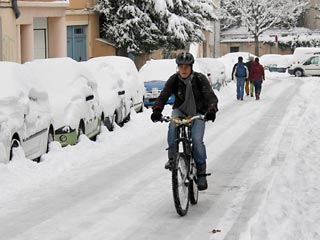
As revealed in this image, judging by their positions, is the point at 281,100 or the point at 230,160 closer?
the point at 230,160

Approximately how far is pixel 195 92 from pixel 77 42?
2634 centimetres

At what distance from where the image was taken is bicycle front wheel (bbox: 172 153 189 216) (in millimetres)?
7875

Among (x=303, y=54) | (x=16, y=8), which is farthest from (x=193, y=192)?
(x=303, y=54)

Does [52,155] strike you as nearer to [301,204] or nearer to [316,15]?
[301,204]

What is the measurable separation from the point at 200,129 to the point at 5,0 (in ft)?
53.1

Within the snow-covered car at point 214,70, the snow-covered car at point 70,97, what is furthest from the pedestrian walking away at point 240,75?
the snow-covered car at point 70,97

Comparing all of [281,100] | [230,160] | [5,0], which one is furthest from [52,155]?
[281,100]

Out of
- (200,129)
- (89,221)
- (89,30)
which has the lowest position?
(89,221)

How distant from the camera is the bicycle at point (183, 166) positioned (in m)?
7.93

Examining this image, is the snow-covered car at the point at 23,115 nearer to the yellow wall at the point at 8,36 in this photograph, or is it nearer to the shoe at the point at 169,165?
the shoe at the point at 169,165

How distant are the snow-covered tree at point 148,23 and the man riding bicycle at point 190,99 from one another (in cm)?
2458

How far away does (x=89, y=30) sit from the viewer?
35.4m

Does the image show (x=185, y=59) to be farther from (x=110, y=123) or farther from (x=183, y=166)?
(x=110, y=123)

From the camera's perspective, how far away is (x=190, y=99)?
8.53 m
